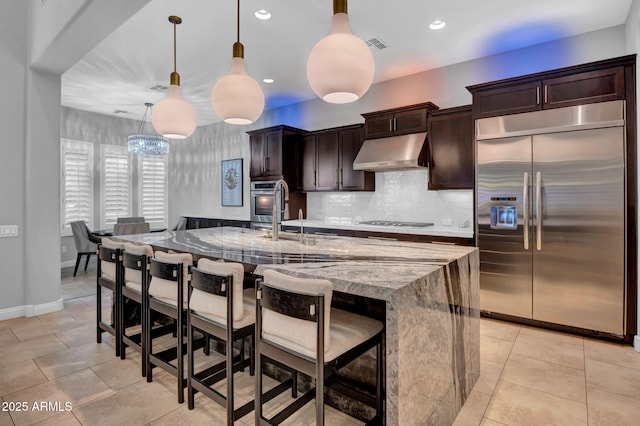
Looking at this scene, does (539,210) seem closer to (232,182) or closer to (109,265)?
(109,265)

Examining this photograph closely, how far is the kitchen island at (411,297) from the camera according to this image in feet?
4.81

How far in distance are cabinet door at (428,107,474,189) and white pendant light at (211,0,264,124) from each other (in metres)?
2.58

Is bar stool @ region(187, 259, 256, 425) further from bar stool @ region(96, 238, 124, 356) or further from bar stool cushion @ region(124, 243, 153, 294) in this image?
bar stool @ region(96, 238, 124, 356)

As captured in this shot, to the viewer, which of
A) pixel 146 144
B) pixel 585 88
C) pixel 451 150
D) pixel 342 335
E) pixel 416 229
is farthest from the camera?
pixel 146 144

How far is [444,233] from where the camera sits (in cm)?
392

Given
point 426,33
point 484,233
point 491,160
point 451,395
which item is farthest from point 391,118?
point 451,395

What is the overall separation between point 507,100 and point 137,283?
3.88m

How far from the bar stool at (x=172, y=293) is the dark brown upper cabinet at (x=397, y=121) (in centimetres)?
329

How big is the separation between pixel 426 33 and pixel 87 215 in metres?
6.75

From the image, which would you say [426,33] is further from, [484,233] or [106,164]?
[106,164]

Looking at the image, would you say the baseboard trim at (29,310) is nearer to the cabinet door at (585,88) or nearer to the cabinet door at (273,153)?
the cabinet door at (273,153)

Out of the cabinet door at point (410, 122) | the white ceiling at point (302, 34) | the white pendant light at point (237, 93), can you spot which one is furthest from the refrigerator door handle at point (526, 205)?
the white pendant light at point (237, 93)

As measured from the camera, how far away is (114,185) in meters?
7.15

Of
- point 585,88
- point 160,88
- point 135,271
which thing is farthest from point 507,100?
point 160,88
